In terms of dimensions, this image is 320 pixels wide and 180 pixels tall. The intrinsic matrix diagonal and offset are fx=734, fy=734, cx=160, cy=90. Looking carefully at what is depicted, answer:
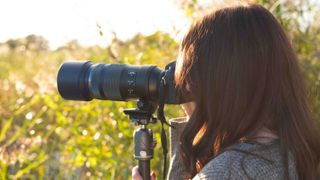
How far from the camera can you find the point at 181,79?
5.64ft

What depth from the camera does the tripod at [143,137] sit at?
2049 millimetres

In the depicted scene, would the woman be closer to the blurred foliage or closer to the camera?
the camera

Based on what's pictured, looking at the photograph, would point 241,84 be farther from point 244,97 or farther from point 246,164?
A: point 246,164

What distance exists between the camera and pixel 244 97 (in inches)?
64.8

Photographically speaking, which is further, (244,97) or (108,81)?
(108,81)

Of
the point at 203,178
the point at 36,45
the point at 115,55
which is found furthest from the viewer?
the point at 36,45

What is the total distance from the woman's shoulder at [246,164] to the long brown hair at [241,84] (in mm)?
24

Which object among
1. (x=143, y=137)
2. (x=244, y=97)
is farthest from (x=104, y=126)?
(x=244, y=97)

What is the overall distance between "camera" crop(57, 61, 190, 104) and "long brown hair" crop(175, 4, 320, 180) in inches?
8.7

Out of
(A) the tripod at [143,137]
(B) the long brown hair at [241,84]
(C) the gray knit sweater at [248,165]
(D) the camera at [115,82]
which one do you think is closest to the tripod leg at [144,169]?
(A) the tripod at [143,137]

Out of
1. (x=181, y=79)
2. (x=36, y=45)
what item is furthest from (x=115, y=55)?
(x=36, y=45)

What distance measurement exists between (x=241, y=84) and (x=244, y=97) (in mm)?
31

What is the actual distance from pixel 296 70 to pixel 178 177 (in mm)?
503

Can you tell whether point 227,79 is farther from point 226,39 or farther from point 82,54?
point 82,54
